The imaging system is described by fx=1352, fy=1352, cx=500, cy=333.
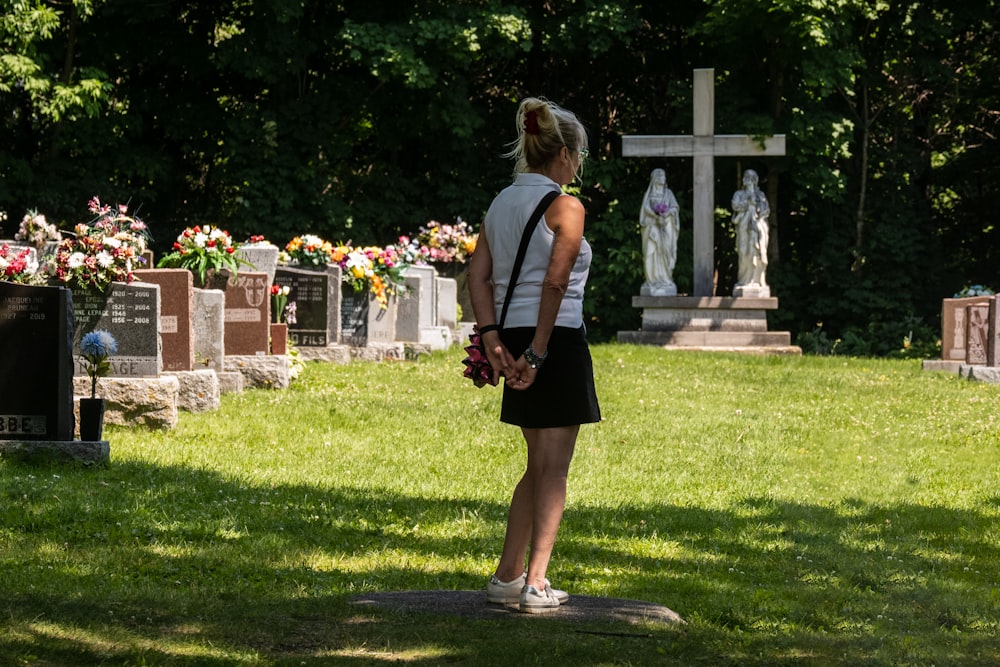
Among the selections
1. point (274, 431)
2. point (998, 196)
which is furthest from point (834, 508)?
point (998, 196)

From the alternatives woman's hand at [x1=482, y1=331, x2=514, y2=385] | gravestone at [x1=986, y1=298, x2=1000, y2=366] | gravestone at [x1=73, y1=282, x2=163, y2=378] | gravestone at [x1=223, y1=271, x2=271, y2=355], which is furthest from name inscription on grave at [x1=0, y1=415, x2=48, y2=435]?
gravestone at [x1=986, y1=298, x2=1000, y2=366]

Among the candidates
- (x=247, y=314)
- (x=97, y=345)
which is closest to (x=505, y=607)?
(x=97, y=345)

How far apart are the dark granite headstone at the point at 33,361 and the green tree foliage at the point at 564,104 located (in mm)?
16840

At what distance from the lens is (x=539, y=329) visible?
4.79 m

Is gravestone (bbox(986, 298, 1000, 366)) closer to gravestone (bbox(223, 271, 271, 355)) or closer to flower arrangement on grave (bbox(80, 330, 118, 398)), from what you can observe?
gravestone (bbox(223, 271, 271, 355))

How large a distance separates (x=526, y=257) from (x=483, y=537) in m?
2.36

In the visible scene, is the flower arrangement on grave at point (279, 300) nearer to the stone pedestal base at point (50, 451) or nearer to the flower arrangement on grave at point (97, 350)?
Answer: the flower arrangement on grave at point (97, 350)

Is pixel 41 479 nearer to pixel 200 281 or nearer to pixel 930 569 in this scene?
pixel 930 569

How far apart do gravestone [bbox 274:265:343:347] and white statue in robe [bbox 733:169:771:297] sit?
30.1 ft

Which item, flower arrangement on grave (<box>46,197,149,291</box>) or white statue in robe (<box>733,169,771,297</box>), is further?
white statue in robe (<box>733,169,771,297</box>)

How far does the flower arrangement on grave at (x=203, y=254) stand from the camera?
46.5 feet

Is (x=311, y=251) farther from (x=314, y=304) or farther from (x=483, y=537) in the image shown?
(x=483, y=537)

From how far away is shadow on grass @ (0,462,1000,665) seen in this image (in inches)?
179

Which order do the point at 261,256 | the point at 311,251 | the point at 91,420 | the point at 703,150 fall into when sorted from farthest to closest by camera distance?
the point at 703,150 < the point at 311,251 < the point at 261,256 < the point at 91,420
